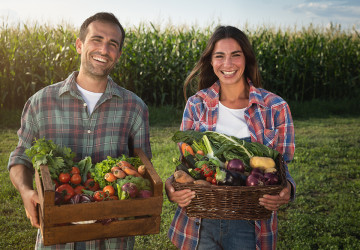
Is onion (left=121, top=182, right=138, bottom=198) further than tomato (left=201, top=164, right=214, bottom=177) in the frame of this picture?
No

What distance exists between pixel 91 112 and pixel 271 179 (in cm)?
130

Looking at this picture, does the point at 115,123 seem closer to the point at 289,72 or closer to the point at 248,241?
the point at 248,241

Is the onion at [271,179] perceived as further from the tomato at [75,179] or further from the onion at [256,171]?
the tomato at [75,179]

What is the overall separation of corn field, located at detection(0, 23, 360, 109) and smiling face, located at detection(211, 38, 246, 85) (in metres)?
8.20

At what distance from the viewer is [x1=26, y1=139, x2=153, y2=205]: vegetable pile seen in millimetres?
2314

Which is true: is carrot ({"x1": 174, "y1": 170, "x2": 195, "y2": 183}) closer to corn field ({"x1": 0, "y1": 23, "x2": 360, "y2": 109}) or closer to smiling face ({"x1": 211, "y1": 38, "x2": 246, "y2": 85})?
smiling face ({"x1": 211, "y1": 38, "x2": 246, "y2": 85})

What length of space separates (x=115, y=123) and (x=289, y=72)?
10596 mm

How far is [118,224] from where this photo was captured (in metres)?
2.31

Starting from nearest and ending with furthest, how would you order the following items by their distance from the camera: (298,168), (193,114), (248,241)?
1. (248,241)
2. (193,114)
3. (298,168)

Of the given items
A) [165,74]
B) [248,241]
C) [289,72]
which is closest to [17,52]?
[165,74]

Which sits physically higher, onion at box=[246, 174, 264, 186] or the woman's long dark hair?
the woman's long dark hair

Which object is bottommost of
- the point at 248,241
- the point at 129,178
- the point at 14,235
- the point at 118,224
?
the point at 14,235

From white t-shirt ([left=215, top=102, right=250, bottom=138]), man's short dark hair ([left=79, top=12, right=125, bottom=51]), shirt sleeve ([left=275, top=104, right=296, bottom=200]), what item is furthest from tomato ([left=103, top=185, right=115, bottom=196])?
shirt sleeve ([left=275, top=104, right=296, bottom=200])

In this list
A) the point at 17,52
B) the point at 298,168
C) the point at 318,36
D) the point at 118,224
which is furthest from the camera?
the point at 318,36
